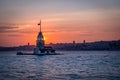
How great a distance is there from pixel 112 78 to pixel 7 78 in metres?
10.1

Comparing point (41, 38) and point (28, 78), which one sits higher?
point (41, 38)

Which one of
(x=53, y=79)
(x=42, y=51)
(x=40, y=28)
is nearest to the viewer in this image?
(x=53, y=79)

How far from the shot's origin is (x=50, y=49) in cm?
10925

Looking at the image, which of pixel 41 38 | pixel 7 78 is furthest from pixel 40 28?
pixel 7 78

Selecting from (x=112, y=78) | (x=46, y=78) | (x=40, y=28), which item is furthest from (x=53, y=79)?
(x=40, y=28)

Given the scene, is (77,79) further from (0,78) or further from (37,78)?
(0,78)

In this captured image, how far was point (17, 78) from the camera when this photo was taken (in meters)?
29.5

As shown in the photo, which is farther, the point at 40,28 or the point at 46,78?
the point at 40,28

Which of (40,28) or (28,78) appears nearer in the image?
(28,78)

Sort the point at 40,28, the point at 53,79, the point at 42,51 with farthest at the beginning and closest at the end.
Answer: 1. the point at 40,28
2. the point at 42,51
3. the point at 53,79

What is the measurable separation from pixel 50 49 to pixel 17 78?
262ft

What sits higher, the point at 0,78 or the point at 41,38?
the point at 41,38

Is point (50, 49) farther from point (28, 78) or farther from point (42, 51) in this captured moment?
point (28, 78)

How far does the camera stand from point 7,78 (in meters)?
29.7
